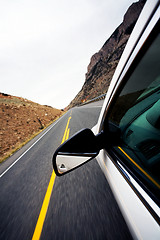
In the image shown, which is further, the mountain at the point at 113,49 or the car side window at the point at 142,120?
the mountain at the point at 113,49

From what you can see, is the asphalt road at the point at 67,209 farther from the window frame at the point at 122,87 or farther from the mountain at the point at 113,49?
the mountain at the point at 113,49

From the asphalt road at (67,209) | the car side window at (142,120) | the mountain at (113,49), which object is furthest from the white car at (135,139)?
the mountain at (113,49)

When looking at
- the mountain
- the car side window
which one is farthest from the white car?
the mountain

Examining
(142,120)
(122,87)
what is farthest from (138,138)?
(122,87)

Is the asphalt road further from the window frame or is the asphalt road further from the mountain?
the mountain

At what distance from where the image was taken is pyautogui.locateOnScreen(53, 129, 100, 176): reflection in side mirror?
85cm

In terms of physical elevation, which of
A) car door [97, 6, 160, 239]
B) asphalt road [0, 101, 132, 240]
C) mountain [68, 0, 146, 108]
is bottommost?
asphalt road [0, 101, 132, 240]

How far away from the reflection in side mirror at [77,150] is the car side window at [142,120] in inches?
13.1

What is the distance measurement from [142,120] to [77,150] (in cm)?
82

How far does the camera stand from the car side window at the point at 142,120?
29.1 inches

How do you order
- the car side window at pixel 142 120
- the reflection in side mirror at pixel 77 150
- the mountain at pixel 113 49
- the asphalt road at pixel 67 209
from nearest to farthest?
the car side window at pixel 142 120 < the reflection in side mirror at pixel 77 150 < the asphalt road at pixel 67 209 < the mountain at pixel 113 49

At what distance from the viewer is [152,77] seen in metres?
0.91

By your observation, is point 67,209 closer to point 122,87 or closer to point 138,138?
point 138,138

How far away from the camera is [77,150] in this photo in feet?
2.95
